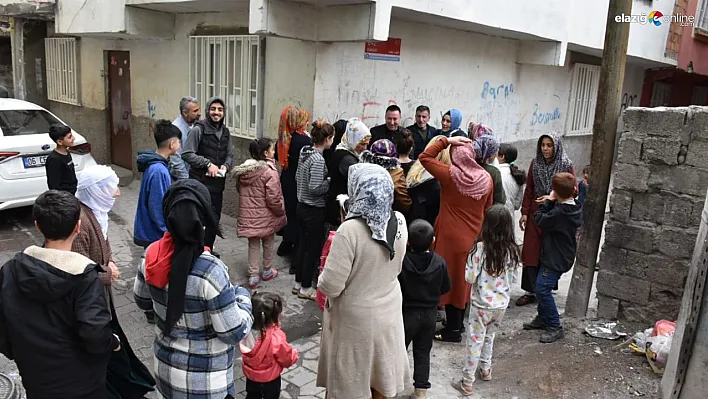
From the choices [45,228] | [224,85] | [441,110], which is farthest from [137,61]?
[45,228]

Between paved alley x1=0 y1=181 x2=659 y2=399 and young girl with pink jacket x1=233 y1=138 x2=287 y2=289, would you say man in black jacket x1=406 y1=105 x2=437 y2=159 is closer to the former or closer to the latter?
young girl with pink jacket x1=233 y1=138 x2=287 y2=289

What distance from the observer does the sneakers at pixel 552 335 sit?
4402mm

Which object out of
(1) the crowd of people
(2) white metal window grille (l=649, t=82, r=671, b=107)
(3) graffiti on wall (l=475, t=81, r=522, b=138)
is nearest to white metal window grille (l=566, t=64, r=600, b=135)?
(3) graffiti on wall (l=475, t=81, r=522, b=138)

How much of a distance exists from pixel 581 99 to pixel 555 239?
9.04 meters

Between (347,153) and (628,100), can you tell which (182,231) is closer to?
(347,153)


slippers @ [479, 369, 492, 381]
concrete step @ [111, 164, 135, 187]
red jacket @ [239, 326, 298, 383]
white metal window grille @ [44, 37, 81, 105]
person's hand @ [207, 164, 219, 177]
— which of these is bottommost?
slippers @ [479, 369, 492, 381]

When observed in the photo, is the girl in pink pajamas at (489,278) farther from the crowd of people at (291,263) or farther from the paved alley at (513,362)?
the paved alley at (513,362)

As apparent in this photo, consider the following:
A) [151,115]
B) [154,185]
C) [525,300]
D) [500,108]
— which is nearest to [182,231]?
[154,185]

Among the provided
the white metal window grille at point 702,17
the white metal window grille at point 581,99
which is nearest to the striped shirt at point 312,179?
the white metal window grille at point 581,99

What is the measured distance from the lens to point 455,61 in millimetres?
8258

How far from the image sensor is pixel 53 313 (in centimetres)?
220

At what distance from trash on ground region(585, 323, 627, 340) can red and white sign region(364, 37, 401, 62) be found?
160 inches

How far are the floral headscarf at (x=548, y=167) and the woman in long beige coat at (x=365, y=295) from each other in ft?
8.09

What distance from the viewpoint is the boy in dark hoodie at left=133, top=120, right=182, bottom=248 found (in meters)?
4.24
